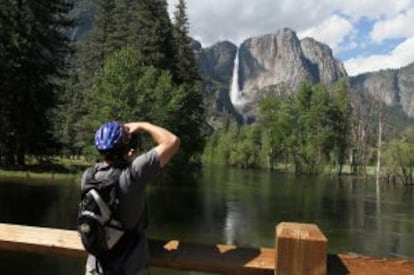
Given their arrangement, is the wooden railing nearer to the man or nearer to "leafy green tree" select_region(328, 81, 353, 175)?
the man

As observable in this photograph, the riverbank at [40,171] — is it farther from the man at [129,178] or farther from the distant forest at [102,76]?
the man at [129,178]

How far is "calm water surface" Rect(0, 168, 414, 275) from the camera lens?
72.2 feet

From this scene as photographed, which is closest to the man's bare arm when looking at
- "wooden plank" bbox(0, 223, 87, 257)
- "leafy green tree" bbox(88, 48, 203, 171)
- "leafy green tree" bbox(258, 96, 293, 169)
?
"wooden plank" bbox(0, 223, 87, 257)

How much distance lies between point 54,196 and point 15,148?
1299 cm

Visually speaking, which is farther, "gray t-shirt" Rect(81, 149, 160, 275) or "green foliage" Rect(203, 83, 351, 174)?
"green foliage" Rect(203, 83, 351, 174)

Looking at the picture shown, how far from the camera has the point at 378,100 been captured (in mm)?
128875

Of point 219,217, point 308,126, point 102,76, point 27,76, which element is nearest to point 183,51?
point 102,76

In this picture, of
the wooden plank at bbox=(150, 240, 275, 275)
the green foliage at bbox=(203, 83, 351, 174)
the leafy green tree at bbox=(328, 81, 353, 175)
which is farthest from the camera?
the leafy green tree at bbox=(328, 81, 353, 175)

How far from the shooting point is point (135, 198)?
3.40 metres

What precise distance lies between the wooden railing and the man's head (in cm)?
53

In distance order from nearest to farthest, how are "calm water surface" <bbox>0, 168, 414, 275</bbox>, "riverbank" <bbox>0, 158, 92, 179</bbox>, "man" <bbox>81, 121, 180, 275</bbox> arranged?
"man" <bbox>81, 121, 180, 275</bbox>
"calm water surface" <bbox>0, 168, 414, 275</bbox>
"riverbank" <bbox>0, 158, 92, 179</bbox>

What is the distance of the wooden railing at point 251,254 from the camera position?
286cm

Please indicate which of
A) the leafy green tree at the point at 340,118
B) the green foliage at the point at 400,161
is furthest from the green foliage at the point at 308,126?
the green foliage at the point at 400,161

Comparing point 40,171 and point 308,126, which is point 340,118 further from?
point 40,171
